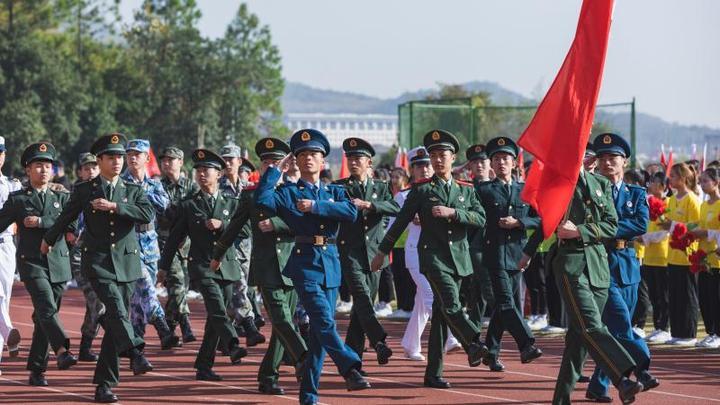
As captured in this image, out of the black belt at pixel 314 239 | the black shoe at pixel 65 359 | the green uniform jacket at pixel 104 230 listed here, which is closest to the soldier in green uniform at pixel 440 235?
the black belt at pixel 314 239

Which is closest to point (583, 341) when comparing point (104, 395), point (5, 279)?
point (104, 395)

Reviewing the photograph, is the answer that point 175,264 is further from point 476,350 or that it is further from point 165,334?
point 476,350

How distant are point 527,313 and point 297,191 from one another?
826 cm

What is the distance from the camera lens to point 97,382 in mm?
10977

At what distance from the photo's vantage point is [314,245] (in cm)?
1042

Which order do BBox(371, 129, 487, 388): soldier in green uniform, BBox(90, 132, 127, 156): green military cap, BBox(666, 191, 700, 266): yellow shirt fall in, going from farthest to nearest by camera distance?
BBox(666, 191, 700, 266): yellow shirt, BBox(371, 129, 487, 388): soldier in green uniform, BBox(90, 132, 127, 156): green military cap

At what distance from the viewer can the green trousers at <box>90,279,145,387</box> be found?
1091 cm

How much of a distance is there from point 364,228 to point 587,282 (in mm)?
3872

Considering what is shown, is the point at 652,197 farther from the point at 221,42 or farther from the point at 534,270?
the point at 221,42

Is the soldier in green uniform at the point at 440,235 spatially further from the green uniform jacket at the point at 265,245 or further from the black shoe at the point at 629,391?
the black shoe at the point at 629,391

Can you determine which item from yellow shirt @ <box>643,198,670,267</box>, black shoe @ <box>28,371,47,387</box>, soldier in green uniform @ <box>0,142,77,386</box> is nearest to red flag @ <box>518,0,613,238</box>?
soldier in green uniform @ <box>0,142,77,386</box>

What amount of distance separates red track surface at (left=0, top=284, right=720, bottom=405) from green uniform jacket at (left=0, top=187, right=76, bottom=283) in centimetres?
101

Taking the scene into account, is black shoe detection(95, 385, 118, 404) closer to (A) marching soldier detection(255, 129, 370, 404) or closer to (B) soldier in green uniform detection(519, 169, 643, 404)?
(A) marching soldier detection(255, 129, 370, 404)

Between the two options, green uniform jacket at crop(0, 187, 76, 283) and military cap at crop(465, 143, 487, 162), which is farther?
military cap at crop(465, 143, 487, 162)
